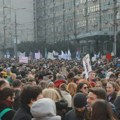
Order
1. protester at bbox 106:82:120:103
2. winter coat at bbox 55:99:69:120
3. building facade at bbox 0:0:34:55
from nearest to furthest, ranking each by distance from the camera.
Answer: winter coat at bbox 55:99:69:120 → protester at bbox 106:82:120:103 → building facade at bbox 0:0:34:55

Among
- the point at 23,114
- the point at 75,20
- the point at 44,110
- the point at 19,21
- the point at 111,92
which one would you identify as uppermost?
the point at 19,21

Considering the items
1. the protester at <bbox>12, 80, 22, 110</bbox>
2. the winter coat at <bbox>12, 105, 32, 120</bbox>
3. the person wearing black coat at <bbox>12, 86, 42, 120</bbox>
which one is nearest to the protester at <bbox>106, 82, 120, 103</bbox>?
the protester at <bbox>12, 80, 22, 110</bbox>

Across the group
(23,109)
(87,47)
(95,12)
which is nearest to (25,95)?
(23,109)

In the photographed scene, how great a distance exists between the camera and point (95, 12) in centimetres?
7488

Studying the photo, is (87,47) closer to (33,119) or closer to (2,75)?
(2,75)

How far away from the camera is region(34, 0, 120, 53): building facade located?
6625 centimetres

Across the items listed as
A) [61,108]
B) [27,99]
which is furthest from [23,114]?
[61,108]

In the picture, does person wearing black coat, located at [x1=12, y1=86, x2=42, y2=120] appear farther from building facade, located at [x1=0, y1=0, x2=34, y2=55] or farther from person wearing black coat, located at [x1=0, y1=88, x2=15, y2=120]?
building facade, located at [x1=0, y1=0, x2=34, y2=55]

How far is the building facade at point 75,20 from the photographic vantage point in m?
66.2

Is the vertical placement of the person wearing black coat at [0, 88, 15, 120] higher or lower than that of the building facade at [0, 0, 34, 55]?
lower

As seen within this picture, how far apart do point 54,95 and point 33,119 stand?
5.40 ft

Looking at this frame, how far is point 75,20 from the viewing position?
80312mm

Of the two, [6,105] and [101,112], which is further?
[6,105]

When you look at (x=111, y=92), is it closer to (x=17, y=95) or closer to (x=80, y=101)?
(x=17, y=95)
